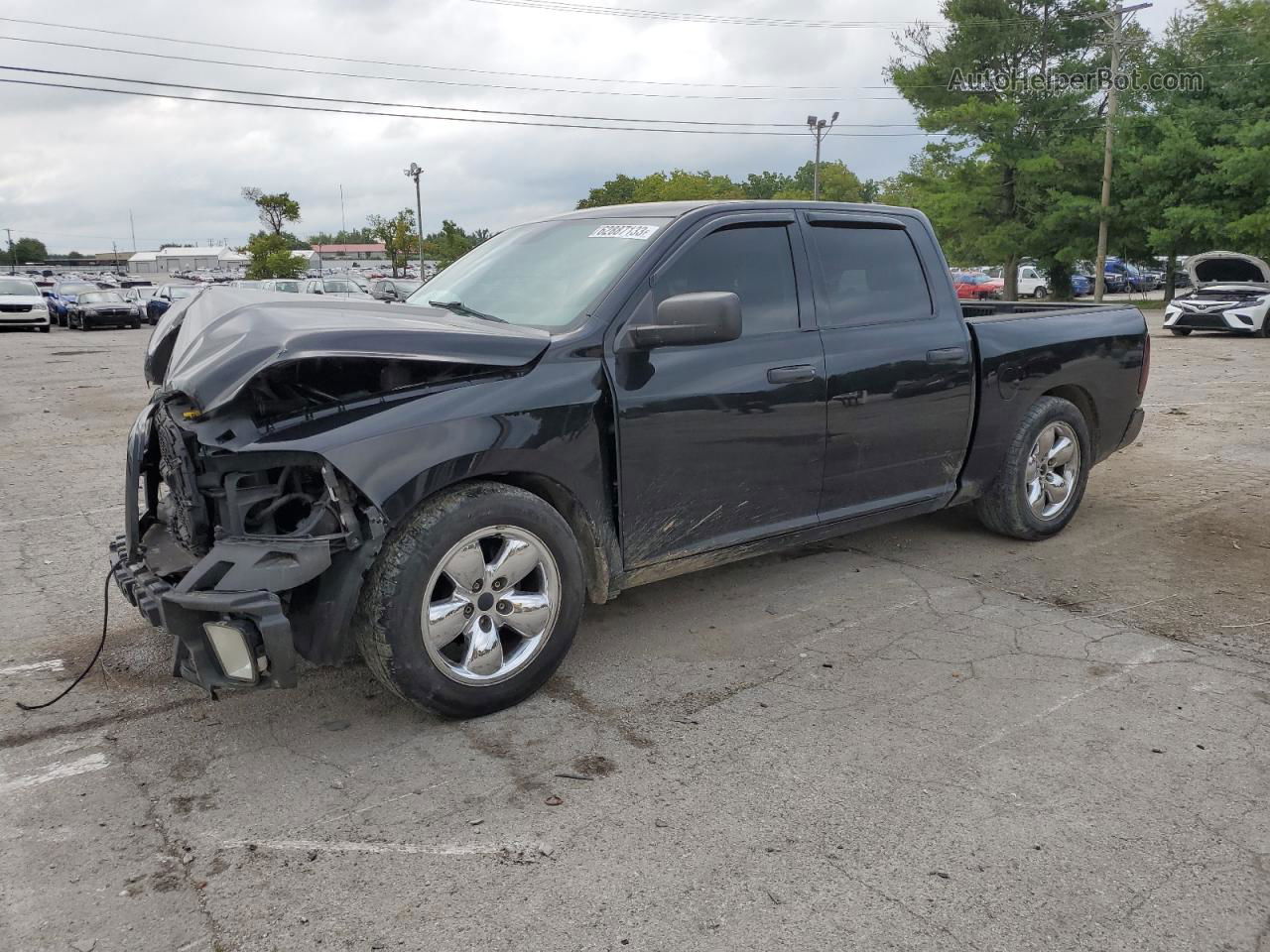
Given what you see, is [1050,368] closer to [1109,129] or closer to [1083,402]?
[1083,402]

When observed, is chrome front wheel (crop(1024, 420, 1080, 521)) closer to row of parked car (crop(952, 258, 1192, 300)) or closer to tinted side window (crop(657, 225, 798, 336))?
tinted side window (crop(657, 225, 798, 336))

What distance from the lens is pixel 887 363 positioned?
479 cm

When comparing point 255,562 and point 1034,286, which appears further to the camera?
point 1034,286

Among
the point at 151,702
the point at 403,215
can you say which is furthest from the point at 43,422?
the point at 403,215

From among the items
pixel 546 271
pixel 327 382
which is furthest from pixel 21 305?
pixel 327 382

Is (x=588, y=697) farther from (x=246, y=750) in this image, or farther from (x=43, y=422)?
(x=43, y=422)

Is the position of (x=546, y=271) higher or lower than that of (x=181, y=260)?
lower

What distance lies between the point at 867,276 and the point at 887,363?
46 cm

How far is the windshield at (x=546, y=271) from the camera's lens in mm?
4109

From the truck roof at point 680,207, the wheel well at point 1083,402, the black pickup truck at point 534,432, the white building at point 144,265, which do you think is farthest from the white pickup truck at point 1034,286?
the white building at point 144,265

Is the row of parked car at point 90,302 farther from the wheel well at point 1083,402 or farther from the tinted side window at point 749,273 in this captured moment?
the tinted side window at point 749,273

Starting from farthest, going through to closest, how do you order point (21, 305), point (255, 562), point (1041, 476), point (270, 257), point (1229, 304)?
point (270, 257)
point (21, 305)
point (1229, 304)
point (1041, 476)
point (255, 562)

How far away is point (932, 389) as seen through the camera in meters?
5.03

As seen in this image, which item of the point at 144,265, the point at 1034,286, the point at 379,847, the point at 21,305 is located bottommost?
the point at 379,847
